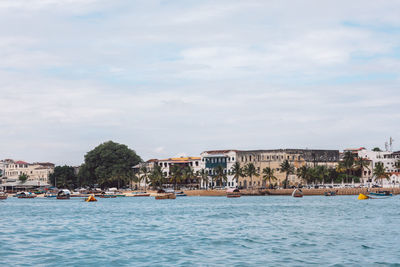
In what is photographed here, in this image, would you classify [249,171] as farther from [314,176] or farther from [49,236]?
[49,236]

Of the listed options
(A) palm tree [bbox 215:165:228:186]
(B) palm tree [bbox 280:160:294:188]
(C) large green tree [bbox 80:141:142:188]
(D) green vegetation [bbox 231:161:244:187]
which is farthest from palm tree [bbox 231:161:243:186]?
(C) large green tree [bbox 80:141:142:188]

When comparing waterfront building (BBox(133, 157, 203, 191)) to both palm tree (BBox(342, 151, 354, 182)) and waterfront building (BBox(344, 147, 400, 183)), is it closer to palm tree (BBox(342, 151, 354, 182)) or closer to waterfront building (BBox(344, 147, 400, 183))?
palm tree (BBox(342, 151, 354, 182))

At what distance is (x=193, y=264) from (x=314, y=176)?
436ft

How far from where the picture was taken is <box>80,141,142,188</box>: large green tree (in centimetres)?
19112

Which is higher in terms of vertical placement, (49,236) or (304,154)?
(304,154)

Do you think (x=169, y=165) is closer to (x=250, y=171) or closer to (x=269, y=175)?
(x=250, y=171)

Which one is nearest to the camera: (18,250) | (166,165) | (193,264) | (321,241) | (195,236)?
(193,264)

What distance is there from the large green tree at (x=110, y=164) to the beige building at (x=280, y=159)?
126 ft

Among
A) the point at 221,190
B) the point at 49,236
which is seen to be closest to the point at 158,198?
the point at 221,190

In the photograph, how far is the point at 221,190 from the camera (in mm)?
166000

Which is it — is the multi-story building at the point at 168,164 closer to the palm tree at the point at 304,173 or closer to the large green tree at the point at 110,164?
the large green tree at the point at 110,164

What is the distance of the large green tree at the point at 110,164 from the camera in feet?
627

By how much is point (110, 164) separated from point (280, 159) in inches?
2166

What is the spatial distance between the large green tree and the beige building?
126 ft
